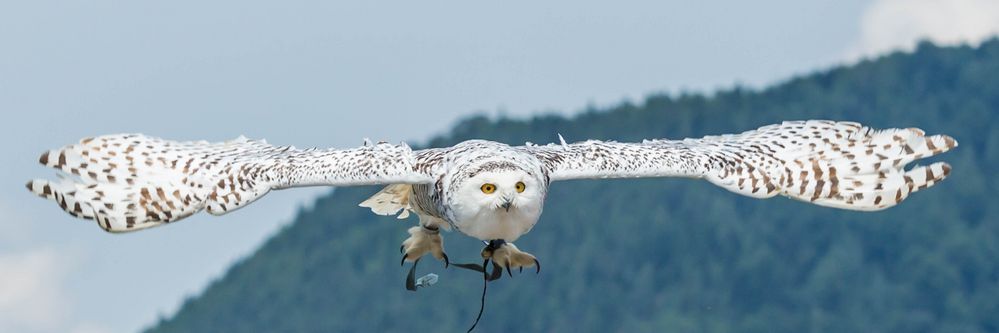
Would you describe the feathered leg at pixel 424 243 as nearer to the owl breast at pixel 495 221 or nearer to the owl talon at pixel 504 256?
the owl talon at pixel 504 256

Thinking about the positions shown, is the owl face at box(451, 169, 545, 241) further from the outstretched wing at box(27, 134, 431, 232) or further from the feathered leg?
the feathered leg

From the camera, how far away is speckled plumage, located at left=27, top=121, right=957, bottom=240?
1736cm

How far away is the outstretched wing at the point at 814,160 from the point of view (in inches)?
739

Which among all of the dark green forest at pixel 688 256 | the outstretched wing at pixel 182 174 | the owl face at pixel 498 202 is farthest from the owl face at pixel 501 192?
the dark green forest at pixel 688 256

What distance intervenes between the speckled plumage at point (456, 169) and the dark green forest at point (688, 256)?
38.6 metres

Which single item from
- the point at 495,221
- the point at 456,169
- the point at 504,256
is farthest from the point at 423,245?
the point at 495,221

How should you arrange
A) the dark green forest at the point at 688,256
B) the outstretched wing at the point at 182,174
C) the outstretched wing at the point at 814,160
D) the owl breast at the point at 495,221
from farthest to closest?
the dark green forest at the point at 688,256
the outstretched wing at the point at 814,160
the outstretched wing at the point at 182,174
the owl breast at the point at 495,221

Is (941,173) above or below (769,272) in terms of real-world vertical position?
above

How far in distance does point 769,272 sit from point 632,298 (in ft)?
16.6

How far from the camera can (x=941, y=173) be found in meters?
19.3

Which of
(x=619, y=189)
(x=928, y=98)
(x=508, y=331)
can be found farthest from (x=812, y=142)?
(x=928, y=98)

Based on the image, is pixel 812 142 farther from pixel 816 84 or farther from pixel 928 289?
pixel 816 84

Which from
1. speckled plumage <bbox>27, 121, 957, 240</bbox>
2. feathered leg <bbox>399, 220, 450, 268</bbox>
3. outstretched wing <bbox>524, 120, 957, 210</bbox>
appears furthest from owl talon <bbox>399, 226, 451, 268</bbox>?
outstretched wing <bbox>524, 120, 957, 210</bbox>

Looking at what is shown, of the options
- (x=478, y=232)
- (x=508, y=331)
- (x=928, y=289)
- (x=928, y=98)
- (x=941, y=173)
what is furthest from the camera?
(x=928, y=98)
